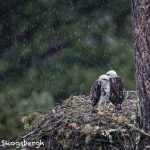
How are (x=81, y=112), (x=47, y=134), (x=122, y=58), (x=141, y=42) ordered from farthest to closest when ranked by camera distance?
1. (x=122, y=58)
2. (x=81, y=112)
3. (x=47, y=134)
4. (x=141, y=42)

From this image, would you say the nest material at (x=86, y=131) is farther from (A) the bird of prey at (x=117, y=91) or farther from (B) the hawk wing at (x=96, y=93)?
(B) the hawk wing at (x=96, y=93)

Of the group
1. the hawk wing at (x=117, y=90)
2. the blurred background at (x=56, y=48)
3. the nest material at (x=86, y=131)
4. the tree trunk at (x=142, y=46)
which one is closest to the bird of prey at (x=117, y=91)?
the hawk wing at (x=117, y=90)

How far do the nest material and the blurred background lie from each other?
113 inches

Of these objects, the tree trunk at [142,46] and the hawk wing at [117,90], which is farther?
the hawk wing at [117,90]

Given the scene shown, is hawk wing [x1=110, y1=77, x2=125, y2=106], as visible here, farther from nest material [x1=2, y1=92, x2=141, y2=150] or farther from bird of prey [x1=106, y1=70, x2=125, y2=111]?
nest material [x1=2, y1=92, x2=141, y2=150]

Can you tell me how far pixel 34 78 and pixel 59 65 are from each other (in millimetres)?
466

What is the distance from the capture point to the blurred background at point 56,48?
1089cm

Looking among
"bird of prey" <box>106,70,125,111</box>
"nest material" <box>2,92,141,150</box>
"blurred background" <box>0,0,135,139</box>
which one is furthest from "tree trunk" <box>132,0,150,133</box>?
"blurred background" <box>0,0,135,139</box>

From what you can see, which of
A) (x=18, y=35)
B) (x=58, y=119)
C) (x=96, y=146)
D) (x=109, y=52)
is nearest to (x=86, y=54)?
(x=109, y=52)

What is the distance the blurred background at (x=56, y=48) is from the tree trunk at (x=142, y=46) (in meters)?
3.96

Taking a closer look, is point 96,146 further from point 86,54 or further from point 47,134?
point 86,54

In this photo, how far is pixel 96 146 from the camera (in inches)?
279

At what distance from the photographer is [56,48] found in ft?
36.4

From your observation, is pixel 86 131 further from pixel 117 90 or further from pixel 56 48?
pixel 56 48
